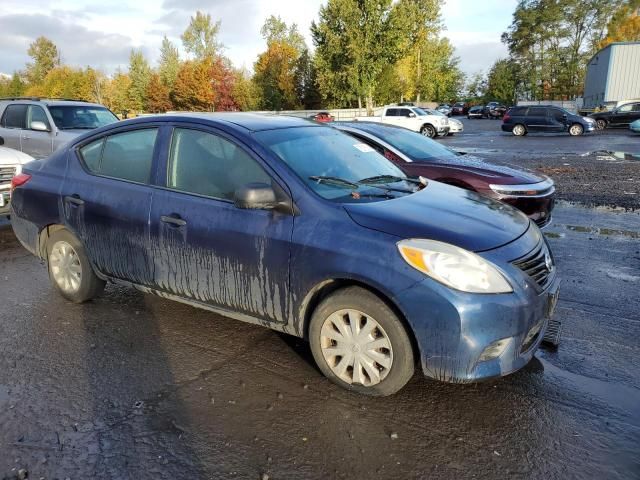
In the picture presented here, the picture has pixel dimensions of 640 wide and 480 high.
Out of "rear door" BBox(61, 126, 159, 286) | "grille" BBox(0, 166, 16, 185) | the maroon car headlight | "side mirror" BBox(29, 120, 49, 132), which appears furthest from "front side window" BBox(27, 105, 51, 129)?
the maroon car headlight

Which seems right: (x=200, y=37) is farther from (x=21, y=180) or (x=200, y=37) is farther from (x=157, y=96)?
(x=21, y=180)

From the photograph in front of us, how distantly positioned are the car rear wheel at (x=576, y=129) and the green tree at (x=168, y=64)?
46.4m

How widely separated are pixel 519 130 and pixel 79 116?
2416cm

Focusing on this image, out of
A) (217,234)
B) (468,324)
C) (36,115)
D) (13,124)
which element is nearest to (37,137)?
(36,115)

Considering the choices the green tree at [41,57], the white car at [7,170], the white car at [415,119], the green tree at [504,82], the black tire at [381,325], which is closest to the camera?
the black tire at [381,325]

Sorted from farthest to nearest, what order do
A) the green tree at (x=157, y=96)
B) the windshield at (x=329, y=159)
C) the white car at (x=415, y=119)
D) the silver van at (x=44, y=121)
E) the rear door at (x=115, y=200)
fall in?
the green tree at (x=157, y=96)
the white car at (x=415, y=119)
the silver van at (x=44, y=121)
the rear door at (x=115, y=200)
the windshield at (x=329, y=159)

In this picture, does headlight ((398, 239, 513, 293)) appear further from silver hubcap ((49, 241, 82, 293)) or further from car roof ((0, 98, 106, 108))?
car roof ((0, 98, 106, 108))

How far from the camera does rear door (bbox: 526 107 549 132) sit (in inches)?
1061

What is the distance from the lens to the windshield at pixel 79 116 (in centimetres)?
1008

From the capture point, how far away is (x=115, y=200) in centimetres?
395

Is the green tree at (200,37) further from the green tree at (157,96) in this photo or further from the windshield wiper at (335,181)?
the windshield wiper at (335,181)

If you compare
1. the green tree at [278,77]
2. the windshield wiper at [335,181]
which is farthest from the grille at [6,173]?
the green tree at [278,77]

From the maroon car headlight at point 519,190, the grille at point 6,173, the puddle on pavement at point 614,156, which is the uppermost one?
the grille at point 6,173

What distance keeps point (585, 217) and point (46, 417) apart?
7.72 metres
